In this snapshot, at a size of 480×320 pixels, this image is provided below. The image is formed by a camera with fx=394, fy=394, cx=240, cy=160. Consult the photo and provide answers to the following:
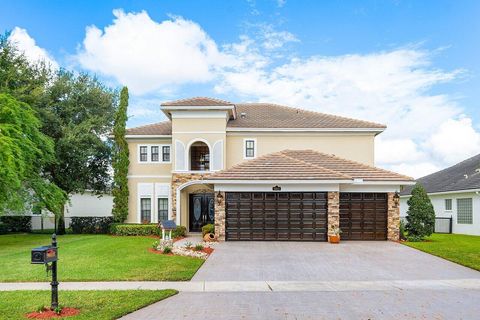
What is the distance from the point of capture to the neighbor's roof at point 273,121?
25.0 meters

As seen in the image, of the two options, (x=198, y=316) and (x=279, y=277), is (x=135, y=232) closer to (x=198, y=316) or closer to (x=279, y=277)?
(x=279, y=277)

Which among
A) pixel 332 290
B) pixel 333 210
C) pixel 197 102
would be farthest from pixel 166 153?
pixel 332 290

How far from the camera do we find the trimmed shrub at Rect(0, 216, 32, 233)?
93.9 ft

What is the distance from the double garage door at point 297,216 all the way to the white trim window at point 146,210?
328 inches

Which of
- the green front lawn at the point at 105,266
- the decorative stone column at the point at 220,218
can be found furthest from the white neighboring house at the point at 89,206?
the decorative stone column at the point at 220,218

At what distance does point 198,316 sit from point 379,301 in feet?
13.2

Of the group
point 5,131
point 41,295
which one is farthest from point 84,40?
point 41,295

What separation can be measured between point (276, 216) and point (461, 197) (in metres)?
14.7

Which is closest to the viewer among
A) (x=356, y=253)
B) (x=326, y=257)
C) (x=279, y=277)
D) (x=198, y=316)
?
(x=198, y=316)

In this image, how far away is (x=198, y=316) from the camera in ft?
24.6

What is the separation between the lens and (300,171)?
20.0 m

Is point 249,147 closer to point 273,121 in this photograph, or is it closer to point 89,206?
point 273,121

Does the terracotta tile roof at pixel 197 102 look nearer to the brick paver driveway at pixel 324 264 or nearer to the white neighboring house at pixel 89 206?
the brick paver driveway at pixel 324 264

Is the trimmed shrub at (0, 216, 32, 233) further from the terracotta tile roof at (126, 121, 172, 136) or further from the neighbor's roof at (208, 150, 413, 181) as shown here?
the neighbor's roof at (208, 150, 413, 181)
